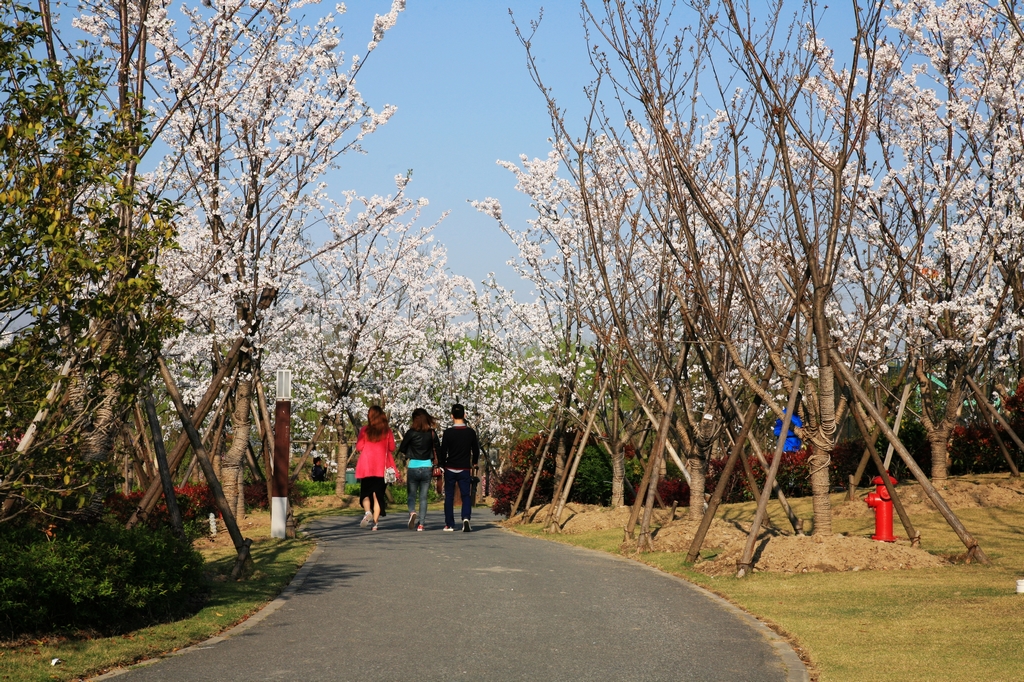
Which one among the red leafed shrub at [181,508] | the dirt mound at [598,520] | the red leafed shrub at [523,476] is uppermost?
the red leafed shrub at [523,476]

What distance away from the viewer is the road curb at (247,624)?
662cm

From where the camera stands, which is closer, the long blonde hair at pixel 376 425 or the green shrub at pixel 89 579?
the green shrub at pixel 89 579

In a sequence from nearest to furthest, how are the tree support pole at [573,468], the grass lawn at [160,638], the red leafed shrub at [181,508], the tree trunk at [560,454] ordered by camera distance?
the grass lawn at [160,638] < the red leafed shrub at [181,508] < the tree support pole at [573,468] < the tree trunk at [560,454]

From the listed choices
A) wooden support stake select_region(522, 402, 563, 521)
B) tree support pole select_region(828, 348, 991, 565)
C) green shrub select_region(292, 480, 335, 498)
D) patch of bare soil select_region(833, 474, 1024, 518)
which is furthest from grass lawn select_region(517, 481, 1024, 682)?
green shrub select_region(292, 480, 335, 498)

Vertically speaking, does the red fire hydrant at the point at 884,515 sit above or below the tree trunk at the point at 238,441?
below

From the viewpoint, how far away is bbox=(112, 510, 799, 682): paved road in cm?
659

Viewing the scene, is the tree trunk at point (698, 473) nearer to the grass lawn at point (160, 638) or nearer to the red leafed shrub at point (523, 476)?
the red leafed shrub at point (523, 476)

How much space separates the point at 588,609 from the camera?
30.0ft

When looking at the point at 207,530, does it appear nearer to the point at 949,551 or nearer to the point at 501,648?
the point at 501,648

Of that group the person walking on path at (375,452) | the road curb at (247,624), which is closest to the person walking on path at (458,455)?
the person walking on path at (375,452)

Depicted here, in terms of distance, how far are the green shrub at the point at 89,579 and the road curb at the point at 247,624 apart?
61cm

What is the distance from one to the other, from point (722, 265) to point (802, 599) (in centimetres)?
534

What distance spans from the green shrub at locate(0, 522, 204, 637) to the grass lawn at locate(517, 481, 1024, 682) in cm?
Answer: 513

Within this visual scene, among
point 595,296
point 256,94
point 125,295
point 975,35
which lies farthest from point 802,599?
point 975,35
